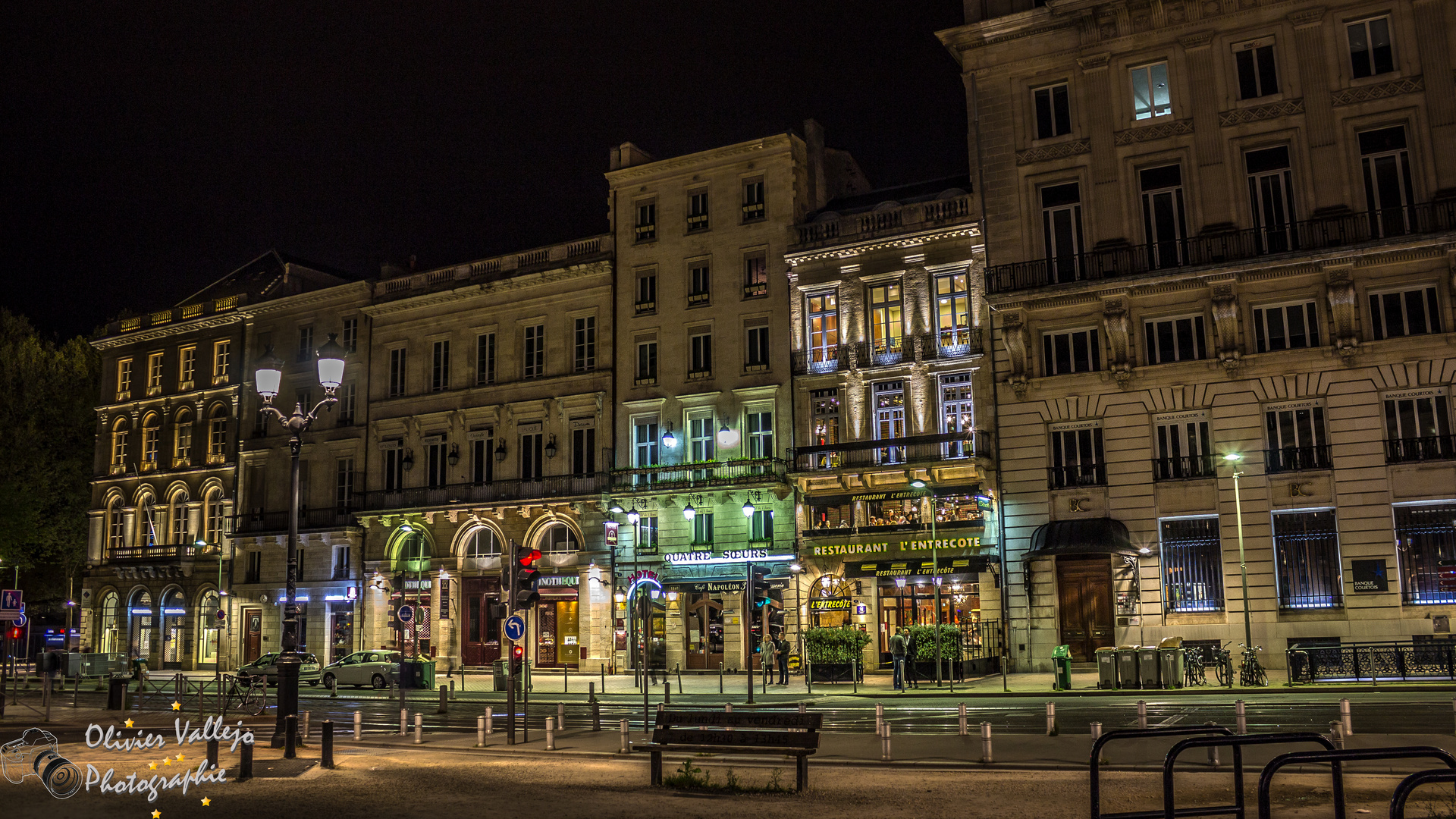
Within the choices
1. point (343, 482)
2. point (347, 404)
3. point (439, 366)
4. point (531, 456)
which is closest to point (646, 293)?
point (531, 456)

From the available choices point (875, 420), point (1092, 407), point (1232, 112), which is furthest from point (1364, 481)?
point (875, 420)

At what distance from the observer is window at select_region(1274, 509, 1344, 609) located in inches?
1272

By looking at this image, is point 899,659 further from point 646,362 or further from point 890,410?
point 646,362

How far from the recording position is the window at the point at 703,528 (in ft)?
140

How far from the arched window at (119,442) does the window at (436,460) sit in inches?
818

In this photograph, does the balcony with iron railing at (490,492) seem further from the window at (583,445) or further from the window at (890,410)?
the window at (890,410)

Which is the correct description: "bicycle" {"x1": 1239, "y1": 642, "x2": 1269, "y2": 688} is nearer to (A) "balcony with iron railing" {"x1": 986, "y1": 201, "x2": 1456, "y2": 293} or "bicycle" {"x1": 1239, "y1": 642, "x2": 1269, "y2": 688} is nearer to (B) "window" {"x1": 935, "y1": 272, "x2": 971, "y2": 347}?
(A) "balcony with iron railing" {"x1": 986, "y1": 201, "x2": 1456, "y2": 293}

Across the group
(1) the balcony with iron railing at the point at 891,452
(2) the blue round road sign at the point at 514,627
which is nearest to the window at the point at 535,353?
(1) the balcony with iron railing at the point at 891,452

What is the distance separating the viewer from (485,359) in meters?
49.1

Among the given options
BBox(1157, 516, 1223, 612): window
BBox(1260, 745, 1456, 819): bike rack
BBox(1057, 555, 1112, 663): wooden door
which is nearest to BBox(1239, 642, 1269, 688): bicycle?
BBox(1157, 516, 1223, 612): window

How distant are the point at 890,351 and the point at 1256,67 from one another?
14.1 m

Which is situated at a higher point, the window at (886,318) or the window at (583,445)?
the window at (886,318)

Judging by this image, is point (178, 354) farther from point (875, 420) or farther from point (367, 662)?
point (875, 420)

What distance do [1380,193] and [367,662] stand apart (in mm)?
34727
